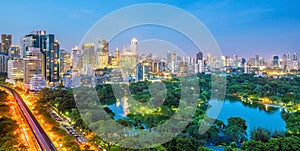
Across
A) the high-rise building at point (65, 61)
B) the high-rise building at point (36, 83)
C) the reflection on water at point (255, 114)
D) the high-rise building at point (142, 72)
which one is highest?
the high-rise building at point (65, 61)

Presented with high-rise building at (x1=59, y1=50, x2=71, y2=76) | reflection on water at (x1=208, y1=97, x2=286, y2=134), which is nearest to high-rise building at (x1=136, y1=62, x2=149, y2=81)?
reflection on water at (x1=208, y1=97, x2=286, y2=134)

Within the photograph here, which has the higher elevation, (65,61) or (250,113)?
(65,61)

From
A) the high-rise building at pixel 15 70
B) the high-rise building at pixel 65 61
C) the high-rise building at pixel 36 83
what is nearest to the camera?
the high-rise building at pixel 36 83

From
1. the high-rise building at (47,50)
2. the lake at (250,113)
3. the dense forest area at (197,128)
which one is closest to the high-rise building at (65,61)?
the high-rise building at (47,50)

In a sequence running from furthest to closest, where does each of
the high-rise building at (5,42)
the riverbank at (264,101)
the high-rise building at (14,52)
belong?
the high-rise building at (5,42) < the high-rise building at (14,52) < the riverbank at (264,101)

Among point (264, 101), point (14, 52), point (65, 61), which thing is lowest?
point (264, 101)

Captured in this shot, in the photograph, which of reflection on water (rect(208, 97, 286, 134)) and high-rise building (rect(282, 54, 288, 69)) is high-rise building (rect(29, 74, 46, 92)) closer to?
reflection on water (rect(208, 97, 286, 134))

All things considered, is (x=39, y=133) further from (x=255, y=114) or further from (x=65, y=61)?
(x=65, y=61)

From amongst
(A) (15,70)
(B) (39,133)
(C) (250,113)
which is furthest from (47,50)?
(C) (250,113)

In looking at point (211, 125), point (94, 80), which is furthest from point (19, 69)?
point (211, 125)

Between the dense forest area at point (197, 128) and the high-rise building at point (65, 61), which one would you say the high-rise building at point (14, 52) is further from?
the dense forest area at point (197, 128)
